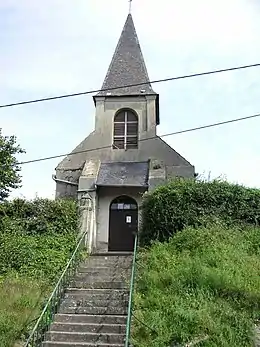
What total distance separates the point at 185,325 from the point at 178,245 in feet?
16.4

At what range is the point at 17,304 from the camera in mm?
10461

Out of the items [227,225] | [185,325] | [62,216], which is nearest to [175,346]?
[185,325]

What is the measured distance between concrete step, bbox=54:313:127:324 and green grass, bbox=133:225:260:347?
0.44 metres

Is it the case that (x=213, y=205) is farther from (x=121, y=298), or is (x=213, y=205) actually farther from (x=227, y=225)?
(x=121, y=298)

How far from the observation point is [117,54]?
78.2 feet

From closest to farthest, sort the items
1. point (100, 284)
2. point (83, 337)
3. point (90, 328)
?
point (83, 337)
point (90, 328)
point (100, 284)

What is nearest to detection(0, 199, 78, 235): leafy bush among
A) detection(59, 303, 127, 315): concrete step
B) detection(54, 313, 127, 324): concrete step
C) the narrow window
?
the narrow window

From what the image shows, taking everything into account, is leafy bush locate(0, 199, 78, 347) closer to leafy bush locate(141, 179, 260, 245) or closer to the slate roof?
the slate roof

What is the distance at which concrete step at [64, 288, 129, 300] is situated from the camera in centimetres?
1111

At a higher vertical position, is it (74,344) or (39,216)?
(39,216)

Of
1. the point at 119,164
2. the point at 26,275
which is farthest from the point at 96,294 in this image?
the point at 119,164

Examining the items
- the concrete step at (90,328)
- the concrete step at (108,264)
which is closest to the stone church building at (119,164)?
the concrete step at (108,264)

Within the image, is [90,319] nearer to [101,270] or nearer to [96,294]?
[96,294]

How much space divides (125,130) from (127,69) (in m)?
3.48
